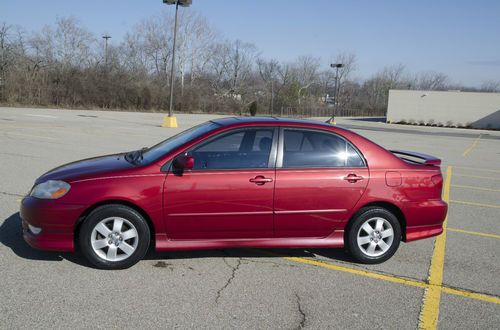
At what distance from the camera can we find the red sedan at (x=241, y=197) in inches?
154

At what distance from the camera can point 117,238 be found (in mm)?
3957

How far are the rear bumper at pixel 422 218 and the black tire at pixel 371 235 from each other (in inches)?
5.5

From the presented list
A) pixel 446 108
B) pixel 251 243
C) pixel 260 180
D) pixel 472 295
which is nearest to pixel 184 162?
pixel 260 180

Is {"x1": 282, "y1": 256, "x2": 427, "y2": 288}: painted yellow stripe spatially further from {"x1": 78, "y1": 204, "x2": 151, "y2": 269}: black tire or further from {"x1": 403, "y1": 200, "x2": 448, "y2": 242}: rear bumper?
{"x1": 78, "y1": 204, "x2": 151, "y2": 269}: black tire

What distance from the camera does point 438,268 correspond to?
4.51m

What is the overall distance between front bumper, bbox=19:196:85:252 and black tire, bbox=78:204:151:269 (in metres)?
0.11

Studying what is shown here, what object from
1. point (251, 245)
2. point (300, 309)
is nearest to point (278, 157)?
point (251, 245)

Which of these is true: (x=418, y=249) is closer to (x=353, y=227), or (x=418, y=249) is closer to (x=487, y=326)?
(x=353, y=227)

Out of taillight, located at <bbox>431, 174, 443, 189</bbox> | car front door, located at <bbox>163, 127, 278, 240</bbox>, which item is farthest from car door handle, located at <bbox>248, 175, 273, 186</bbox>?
taillight, located at <bbox>431, 174, 443, 189</bbox>

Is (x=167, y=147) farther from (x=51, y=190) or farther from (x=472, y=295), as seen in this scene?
(x=472, y=295)

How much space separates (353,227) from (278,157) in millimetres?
1082

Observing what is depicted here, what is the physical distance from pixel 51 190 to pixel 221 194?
156cm

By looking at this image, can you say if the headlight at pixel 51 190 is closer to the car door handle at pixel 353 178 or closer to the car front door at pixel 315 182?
Answer: the car front door at pixel 315 182

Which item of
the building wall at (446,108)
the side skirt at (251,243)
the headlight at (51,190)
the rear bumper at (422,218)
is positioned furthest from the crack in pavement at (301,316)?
the building wall at (446,108)
